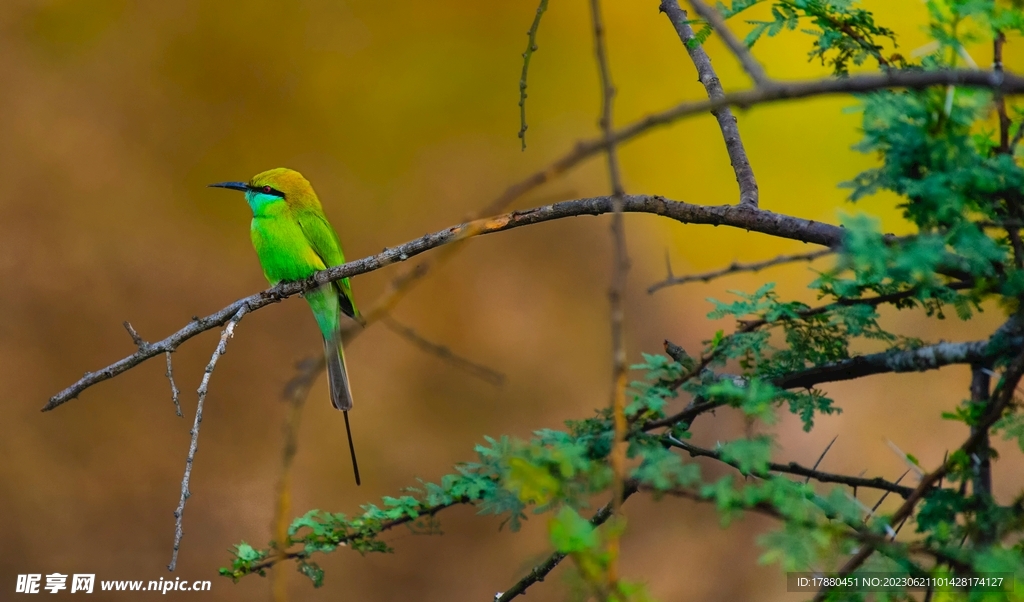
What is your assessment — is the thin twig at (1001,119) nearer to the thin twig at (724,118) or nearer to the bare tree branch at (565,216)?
the bare tree branch at (565,216)

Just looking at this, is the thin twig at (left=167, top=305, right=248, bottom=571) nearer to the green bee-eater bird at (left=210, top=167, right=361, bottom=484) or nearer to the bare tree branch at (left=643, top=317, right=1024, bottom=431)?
the bare tree branch at (left=643, top=317, right=1024, bottom=431)

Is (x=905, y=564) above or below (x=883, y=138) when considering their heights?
below

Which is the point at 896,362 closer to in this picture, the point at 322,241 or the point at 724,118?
the point at 724,118

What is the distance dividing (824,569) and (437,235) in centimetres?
79

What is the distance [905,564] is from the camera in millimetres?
765

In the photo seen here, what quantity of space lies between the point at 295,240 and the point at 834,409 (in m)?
1.84

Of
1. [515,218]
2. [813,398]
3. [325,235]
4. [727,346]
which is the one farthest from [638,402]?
[325,235]

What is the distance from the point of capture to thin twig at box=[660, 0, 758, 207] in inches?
50.3

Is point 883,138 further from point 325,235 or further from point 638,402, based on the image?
point 325,235

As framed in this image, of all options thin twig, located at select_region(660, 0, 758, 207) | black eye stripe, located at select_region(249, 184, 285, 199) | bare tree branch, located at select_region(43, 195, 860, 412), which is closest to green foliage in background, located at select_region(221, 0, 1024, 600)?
bare tree branch, located at select_region(43, 195, 860, 412)

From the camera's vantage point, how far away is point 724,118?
144 centimetres

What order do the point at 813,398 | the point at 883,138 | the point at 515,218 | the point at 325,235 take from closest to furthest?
the point at 883,138 < the point at 813,398 < the point at 515,218 < the point at 325,235

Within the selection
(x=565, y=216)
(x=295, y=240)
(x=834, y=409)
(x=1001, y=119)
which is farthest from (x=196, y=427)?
(x=295, y=240)

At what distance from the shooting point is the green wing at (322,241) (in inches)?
98.3
